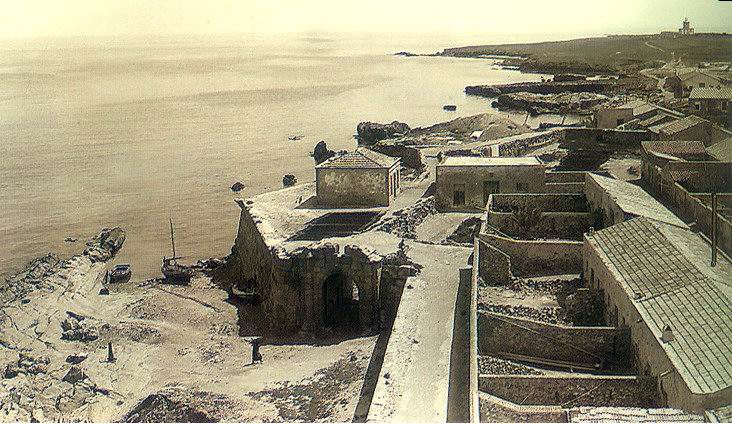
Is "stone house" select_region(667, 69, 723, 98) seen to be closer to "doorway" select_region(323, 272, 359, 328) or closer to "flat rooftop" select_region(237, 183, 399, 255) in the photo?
"flat rooftop" select_region(237, 183, 399, 255)

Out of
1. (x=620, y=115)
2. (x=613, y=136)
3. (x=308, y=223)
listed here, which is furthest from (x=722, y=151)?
(x=620, y=115)

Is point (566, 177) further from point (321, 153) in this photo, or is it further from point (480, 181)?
point (321, 153)

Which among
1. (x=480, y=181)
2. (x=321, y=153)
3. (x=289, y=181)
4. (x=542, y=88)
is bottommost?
(x=289, y=181)

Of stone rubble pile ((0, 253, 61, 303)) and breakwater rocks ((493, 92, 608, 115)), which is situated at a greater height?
breakwater rocks ((493, 92, 608, 115))

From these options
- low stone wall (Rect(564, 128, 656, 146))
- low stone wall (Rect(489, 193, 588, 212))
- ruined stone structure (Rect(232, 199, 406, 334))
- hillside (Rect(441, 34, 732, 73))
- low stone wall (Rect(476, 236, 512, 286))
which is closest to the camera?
low stone wall (Rect(476, 236, 512, 286))

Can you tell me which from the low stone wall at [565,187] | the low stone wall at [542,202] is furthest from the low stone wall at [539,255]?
the low stone wall at [565,187]

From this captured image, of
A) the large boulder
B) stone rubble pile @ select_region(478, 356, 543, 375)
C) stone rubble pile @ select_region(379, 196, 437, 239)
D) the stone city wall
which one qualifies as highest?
the stone city wall

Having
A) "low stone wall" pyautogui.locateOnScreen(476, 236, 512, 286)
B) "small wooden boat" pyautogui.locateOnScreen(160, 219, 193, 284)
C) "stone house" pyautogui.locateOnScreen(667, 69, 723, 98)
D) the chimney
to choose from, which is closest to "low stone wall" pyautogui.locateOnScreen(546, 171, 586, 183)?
"low stone wall" pyautogui.locateOnScreen(476, 236, 512, 286)
